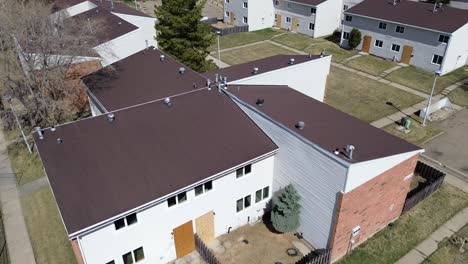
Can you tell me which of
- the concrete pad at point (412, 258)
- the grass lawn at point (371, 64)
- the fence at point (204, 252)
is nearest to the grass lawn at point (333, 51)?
the grass lawn at point (371, 64)

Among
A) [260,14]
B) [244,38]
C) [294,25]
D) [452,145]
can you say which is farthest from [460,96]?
[260,14]

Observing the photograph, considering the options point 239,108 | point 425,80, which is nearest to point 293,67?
point 239,108

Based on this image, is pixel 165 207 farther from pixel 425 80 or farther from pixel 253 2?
pixel 253 2

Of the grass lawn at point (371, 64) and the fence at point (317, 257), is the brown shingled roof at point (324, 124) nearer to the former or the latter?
the fence at point (317, 257)

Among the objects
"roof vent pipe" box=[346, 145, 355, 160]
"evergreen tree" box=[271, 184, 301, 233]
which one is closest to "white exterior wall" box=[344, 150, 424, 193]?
"roof vent pipe" box=[346, 145, 355, 160]

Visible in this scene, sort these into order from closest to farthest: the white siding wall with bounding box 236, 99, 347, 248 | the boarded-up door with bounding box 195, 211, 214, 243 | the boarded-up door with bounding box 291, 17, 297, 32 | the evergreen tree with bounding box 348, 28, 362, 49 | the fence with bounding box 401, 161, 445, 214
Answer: the white siding wall with bounding box 236, 99, 347, 248, the boarded-up door with bounding box 195, 211, 214, 243, the fence with bounding box 401, 161, 445, 214, the evergreen tree with bounding box 348, 28, 362, 49, the boarded-up door with bounding box 291, 17, 297, 32

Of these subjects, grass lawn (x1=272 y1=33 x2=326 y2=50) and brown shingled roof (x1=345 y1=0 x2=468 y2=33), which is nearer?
brown shingled roof (x1=345 y1=0 x2=468 y2=33)

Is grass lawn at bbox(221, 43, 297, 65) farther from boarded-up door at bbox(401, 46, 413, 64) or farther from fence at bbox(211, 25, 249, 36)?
boarded-up door at bbox(401, 46, 413, 64)
